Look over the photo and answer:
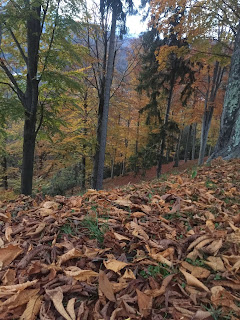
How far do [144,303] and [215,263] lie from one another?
62cm

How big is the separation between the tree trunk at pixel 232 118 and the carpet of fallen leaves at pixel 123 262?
4.27 meters

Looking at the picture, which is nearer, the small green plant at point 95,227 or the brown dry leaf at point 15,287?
the brown dry leaf at point 15,287

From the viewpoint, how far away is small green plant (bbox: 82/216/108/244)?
76.7 inches

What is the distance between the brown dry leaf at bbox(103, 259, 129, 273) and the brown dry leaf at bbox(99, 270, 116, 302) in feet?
0.36

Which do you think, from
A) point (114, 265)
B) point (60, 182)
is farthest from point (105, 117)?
point (114, 265)

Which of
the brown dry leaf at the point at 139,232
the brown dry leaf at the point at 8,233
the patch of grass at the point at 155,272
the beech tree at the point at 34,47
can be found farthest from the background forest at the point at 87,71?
the patch of grass at the point at 155,272

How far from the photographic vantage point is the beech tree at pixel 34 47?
486cm


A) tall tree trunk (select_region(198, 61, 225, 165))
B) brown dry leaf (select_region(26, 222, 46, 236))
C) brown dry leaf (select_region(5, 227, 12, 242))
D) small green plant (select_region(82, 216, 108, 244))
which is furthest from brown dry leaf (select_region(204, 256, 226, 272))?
tall tree trunk (select_region(198, 61, 225, 165))

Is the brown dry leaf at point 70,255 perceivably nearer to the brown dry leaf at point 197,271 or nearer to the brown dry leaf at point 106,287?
the brown dry leaf at point 106,287

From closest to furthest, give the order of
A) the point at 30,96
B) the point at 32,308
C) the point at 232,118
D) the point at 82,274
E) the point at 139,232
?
1. the point at 32,308
2. the point at 82,274
3. the point at 139,232
4. the point at 30,96
5. the point at 232,118

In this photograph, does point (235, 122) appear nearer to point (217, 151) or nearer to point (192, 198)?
point (217, 151)

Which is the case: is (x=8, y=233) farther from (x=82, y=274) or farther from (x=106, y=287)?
(x=106, y=287)

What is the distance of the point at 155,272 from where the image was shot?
146 centimetres

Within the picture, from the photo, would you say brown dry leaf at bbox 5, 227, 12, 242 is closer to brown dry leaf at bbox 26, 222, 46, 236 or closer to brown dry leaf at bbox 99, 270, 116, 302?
brown dry leaf at bbox 26, 222, 46, 236
